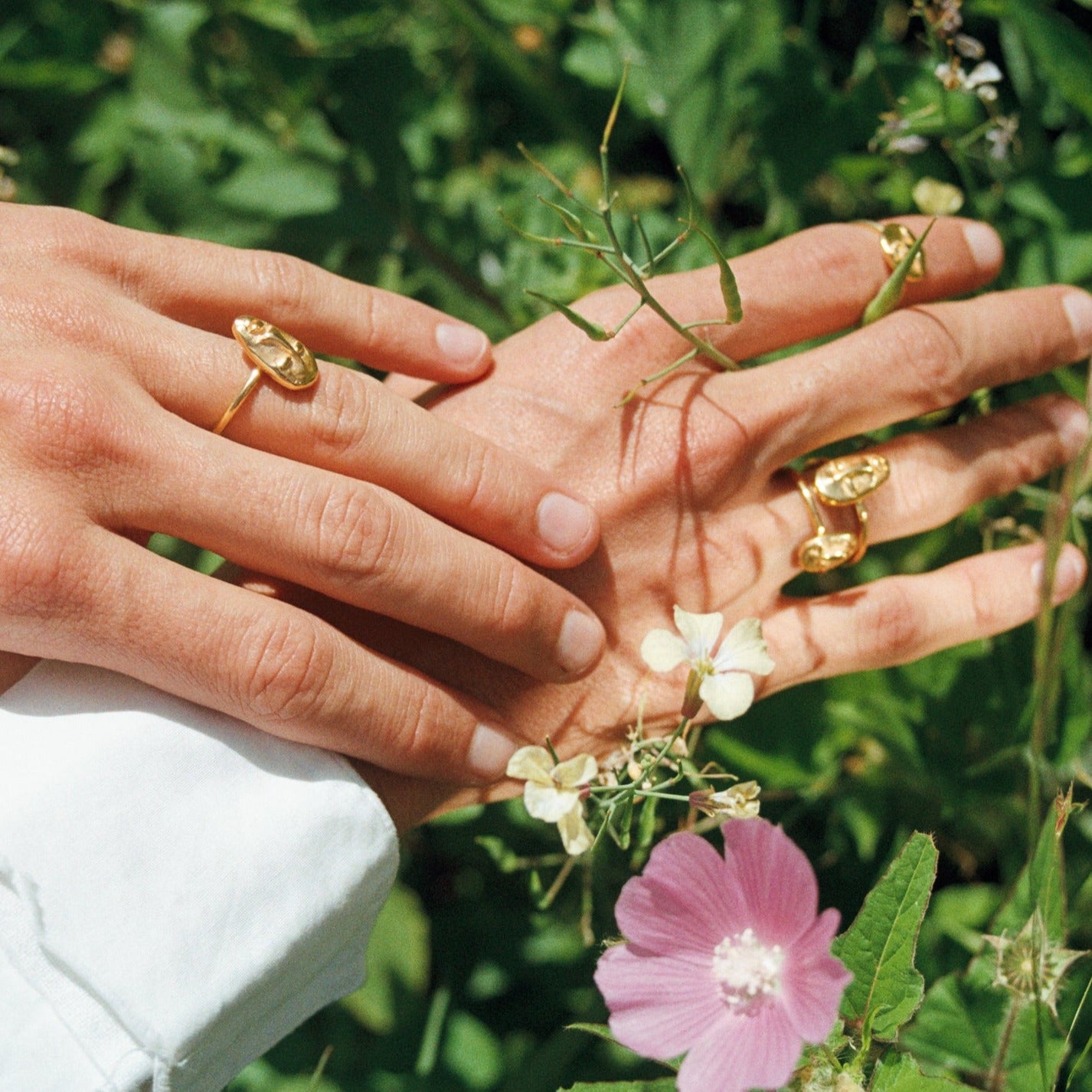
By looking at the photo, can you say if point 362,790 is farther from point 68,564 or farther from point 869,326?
point 869,326

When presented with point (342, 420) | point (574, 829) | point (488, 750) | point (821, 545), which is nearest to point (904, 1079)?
point (574, 829)

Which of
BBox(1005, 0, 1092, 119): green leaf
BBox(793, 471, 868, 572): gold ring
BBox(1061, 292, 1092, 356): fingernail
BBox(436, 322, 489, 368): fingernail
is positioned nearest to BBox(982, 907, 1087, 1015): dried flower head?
BBox(793, 471, 868, 572): gold ring

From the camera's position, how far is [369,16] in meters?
2.27

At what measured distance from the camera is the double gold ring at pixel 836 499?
59.0 inches

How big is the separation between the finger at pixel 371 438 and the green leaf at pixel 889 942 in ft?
1.92

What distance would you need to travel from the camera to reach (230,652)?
4.05ft

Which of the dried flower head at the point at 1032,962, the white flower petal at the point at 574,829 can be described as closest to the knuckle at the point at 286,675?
the white flower petal at the point at 574,829

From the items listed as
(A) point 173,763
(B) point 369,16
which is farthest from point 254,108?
(A) point 173,763

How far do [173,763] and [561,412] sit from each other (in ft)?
2.28

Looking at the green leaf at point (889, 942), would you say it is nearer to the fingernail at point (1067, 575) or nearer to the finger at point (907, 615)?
the finger at point (907, 615)

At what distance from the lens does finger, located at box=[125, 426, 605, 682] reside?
1.27m

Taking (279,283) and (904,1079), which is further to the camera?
(279,283)

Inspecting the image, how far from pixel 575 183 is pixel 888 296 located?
93cm

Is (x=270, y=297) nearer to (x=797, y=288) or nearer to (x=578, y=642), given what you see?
(x=578, y=642)
